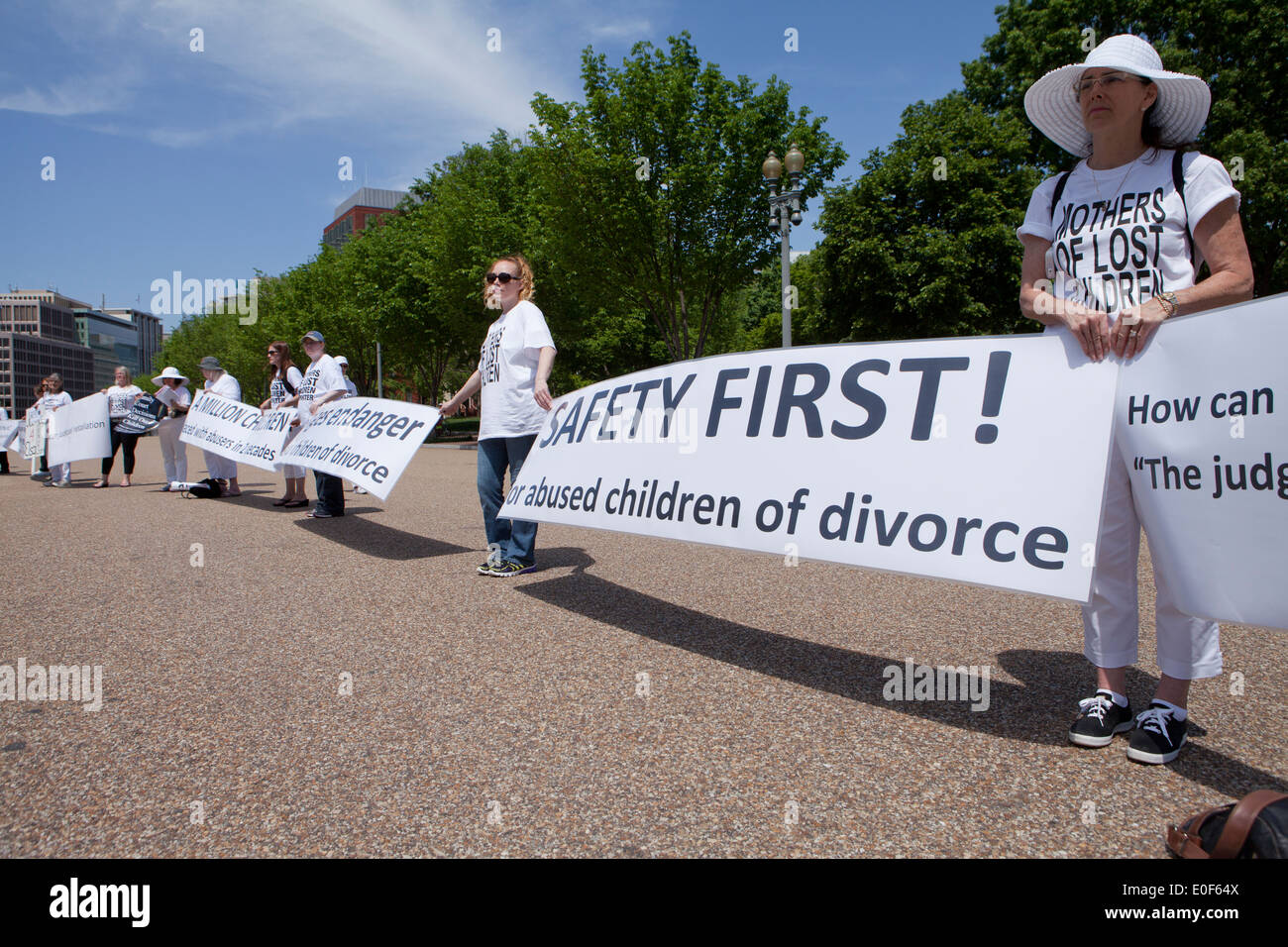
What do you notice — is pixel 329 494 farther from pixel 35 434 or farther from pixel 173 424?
pixel 35 434

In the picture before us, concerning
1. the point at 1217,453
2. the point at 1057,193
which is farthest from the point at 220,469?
the point at 1217,453

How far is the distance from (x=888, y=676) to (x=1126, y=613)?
106 centimetres

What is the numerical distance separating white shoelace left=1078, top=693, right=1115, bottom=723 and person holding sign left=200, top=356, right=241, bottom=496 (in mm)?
11498

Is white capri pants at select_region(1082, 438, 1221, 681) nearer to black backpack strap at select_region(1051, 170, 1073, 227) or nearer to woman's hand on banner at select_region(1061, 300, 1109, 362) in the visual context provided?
woman's hand on banner at select_region(1061, 300, 1109, 362)

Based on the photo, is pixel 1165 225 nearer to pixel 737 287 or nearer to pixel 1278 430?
pixel 1278 430

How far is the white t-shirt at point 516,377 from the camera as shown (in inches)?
229

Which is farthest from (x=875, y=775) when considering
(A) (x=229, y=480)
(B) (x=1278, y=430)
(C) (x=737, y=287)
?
(C) (x=737, y=287)

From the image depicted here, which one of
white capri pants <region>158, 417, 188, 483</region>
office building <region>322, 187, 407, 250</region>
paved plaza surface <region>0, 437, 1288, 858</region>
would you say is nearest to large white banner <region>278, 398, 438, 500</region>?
paved plaza surface <region>0, 437, 1288, 858</region>

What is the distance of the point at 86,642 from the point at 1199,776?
16.2 ft

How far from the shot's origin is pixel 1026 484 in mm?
2939

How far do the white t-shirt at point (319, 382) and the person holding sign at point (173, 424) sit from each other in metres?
4.58

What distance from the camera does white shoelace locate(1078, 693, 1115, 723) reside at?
2.91m

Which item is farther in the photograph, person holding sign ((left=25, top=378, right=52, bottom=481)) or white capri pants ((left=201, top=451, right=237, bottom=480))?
person holding sign ((left=25, top=378, right=52, bottom=481))

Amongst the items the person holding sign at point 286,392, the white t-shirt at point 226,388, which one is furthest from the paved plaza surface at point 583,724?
the white t-shirt at point 226,388
